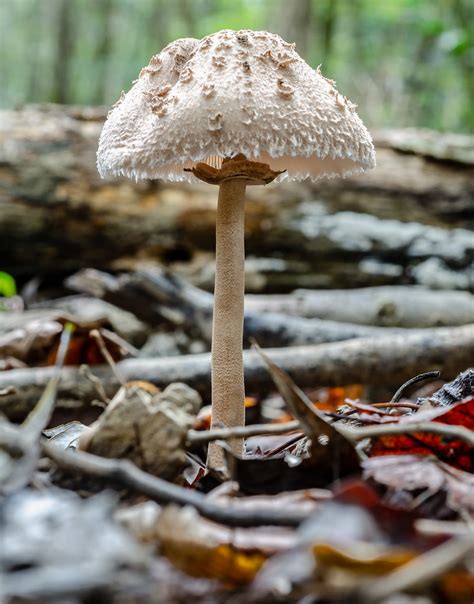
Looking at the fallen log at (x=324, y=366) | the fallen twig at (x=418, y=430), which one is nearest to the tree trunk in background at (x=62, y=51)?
the fallen log at (x=324, y=366)

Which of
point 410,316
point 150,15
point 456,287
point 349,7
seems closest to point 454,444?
point 410,316

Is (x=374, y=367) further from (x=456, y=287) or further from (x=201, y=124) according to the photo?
(x=456, y=287)

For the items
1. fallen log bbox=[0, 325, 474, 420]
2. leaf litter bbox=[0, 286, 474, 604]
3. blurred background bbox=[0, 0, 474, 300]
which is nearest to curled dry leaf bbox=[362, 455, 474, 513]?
leaf litter bbox=[0, 286, 474, 604]

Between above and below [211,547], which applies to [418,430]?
above

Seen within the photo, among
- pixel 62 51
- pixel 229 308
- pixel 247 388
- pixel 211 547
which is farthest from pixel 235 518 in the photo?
pixel 62 51

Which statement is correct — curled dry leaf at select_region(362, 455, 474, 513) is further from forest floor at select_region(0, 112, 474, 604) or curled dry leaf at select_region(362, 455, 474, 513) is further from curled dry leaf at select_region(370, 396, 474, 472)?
curled dry leaf at select_region(370, 396, 474, 472)

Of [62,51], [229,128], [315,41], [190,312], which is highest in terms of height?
[315,41]

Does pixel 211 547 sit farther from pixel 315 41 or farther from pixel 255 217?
pixel 315 41

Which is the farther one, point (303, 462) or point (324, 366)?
point (324, 366)
